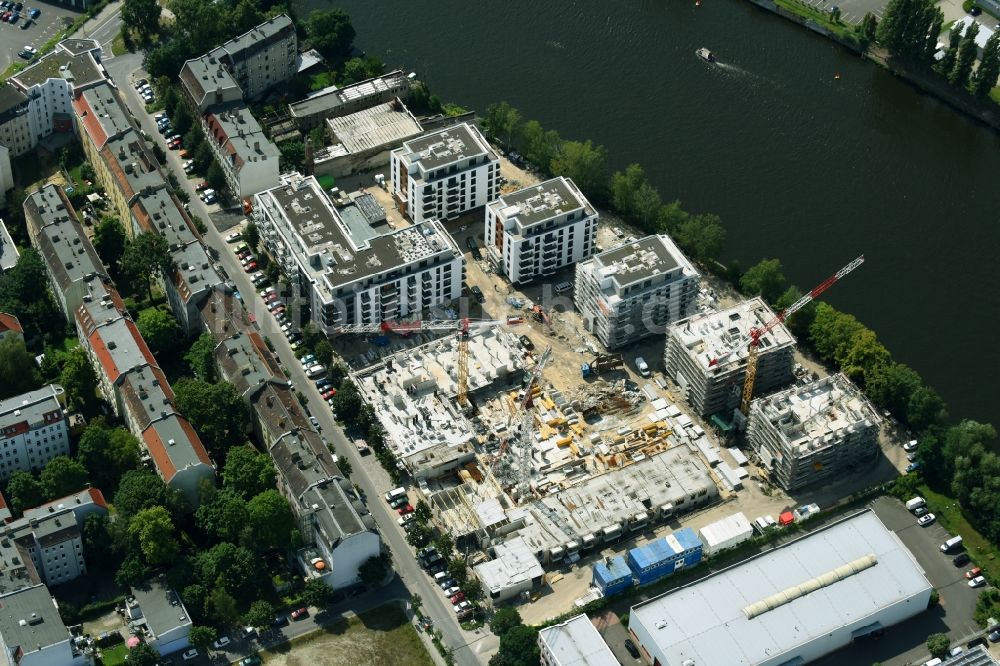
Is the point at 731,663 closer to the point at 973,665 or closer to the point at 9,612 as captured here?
the point at 973,665

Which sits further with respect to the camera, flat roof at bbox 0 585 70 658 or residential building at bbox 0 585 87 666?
flat roof at bbox 0 585 70 658

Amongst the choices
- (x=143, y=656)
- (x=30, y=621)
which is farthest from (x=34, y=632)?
(x=143, y=656)

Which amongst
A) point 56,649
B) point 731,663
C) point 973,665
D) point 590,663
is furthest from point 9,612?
point 973,665

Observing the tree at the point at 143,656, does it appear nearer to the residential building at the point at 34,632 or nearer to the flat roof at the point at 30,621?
the residential building at the point at 34,632

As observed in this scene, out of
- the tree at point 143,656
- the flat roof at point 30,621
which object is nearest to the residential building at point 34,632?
the flat roof at point 30,621

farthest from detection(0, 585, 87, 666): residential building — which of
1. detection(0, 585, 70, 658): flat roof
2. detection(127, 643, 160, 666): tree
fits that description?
detection(127, 643, 160, 666): tree

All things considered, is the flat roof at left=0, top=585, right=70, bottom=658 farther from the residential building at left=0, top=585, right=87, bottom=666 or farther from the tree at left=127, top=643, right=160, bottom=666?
the tree at left=127, top=643, right=160, bottom=666

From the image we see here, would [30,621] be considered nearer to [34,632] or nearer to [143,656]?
[34,632]
